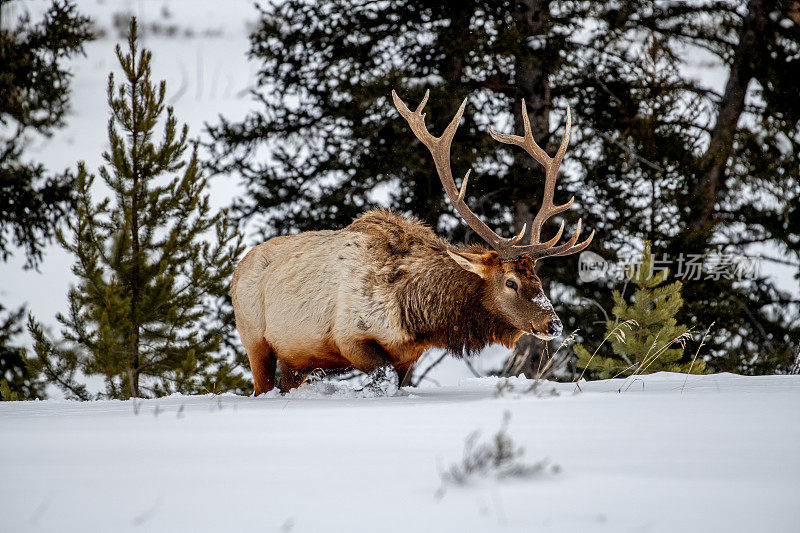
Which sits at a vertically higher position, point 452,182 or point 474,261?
point 452,182

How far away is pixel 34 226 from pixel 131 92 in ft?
18.1

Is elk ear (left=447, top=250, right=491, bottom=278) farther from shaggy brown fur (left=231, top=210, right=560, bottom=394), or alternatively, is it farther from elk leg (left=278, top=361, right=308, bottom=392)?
elk leg (left=278, top=361, right=308, bottom=392)

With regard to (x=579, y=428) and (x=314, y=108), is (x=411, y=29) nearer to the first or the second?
(x=314, y=108)

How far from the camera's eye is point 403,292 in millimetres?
5570

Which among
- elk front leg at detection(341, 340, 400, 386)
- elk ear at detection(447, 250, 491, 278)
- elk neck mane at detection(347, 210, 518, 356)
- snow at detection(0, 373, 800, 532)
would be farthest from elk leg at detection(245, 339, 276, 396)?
snow at detection(0, 373, 800, 532)

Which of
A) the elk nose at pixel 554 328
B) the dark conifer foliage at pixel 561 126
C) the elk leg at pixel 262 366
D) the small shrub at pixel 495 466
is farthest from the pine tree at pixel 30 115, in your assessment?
the small shrub at pixel 495 466

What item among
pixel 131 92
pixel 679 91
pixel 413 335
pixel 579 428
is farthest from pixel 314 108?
pixel 579 428

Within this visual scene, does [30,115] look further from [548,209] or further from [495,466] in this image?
[495,466]

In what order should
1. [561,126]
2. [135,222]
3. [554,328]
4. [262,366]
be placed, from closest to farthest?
[554,328] → [262,366] → [135,222] → [561,126]

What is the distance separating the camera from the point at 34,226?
12797mm

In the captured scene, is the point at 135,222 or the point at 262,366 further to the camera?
the point at 135,222

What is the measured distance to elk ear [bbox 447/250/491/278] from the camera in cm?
551

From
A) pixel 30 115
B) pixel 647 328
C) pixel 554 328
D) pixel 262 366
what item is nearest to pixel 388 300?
pixel 554 328

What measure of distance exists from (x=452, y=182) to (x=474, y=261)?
2.47 feet
